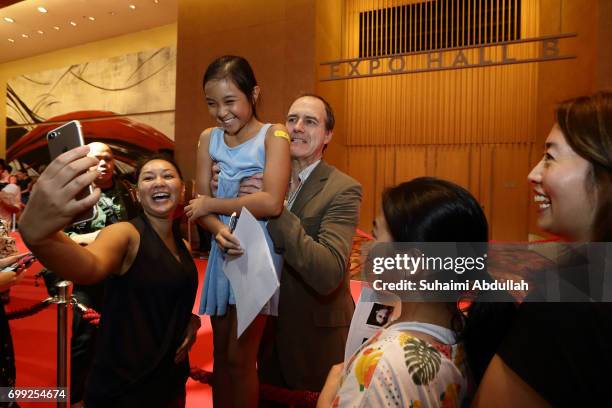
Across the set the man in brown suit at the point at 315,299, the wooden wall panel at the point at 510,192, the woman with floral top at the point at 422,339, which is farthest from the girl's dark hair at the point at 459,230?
the wooden wall panel at the point at 510,192

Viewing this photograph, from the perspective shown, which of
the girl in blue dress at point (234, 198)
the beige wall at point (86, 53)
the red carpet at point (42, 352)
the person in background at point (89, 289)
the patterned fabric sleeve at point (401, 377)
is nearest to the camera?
the patterned fabric sleeve at point (401, 377)

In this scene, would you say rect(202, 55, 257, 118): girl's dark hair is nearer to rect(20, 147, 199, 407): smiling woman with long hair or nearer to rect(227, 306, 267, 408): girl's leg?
rect(20, 147, 199, 407): smiling woman with long hair

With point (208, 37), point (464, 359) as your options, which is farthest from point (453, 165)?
point (464, 359)

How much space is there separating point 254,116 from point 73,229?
1.56 m

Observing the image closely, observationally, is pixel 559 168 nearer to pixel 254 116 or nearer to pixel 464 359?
pixel 464 359

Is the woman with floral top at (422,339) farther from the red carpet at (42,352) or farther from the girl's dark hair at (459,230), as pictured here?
the red carpet at (42,352)

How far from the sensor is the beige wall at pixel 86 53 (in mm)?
9844

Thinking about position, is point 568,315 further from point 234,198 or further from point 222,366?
point 222,366

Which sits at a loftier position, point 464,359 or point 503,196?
point 503,196

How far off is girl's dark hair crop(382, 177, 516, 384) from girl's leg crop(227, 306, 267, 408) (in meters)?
0.68

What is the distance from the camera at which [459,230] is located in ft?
2.74

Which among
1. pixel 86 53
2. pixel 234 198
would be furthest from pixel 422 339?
pixel 86 53

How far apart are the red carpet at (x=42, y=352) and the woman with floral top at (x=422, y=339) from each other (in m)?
1.84

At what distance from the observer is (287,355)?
1479 millimetres
